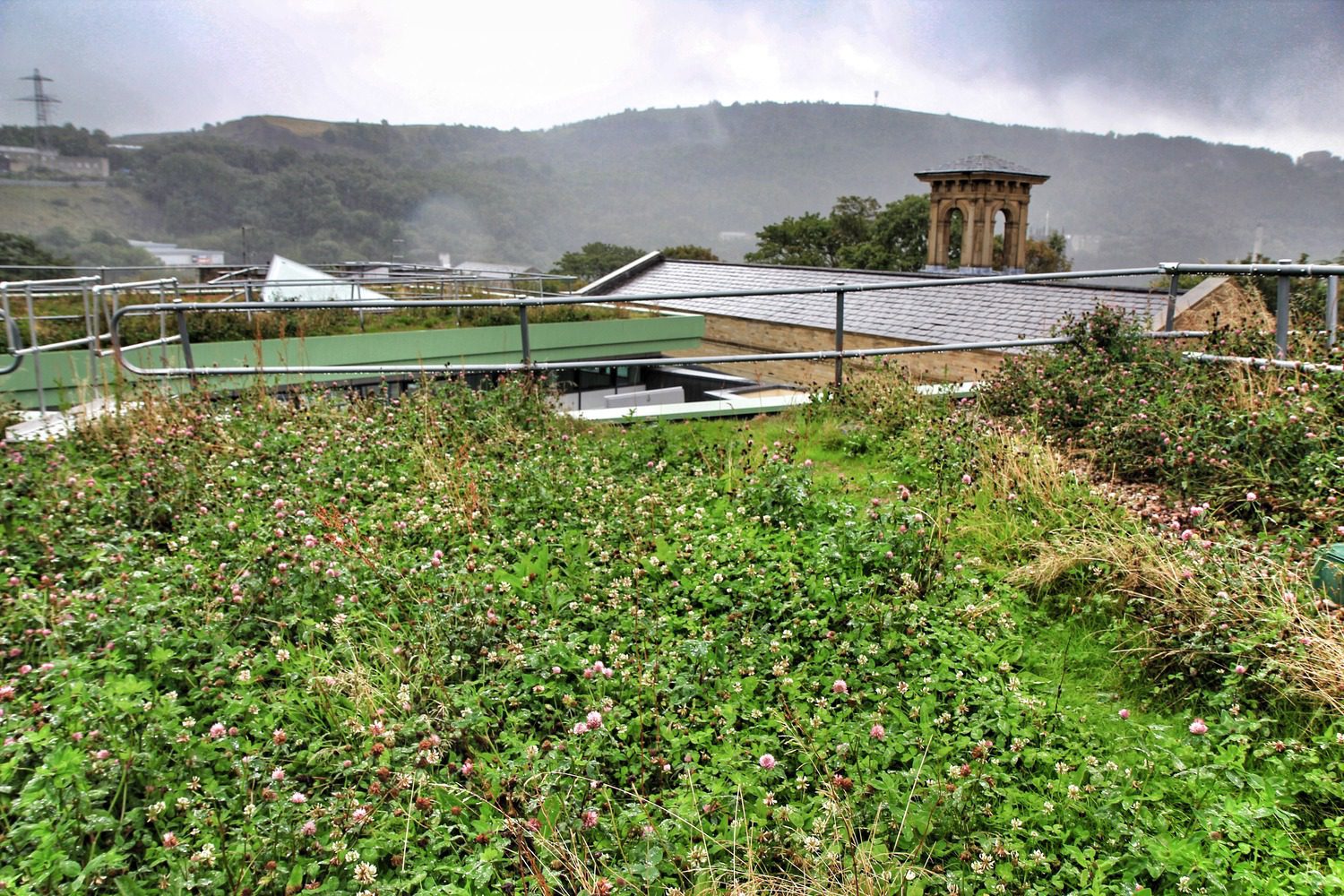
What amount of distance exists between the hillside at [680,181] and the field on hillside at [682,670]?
104022mm

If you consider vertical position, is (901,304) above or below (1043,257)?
below

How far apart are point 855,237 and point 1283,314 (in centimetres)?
6672

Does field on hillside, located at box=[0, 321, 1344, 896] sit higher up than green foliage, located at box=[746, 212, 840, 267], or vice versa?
green foliage, located at box=[746, 212, 840, 267]

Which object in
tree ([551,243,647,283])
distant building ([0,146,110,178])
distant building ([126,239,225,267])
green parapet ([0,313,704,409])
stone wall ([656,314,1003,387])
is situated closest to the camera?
green parapet ([0,313,704,409])

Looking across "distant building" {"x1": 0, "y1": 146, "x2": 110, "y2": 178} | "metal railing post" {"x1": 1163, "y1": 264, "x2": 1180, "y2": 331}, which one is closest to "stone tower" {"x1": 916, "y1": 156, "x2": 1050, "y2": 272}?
"metal railing post" {"x1": 1163, "y1": 264, "x2": 1180, "y2": 331}

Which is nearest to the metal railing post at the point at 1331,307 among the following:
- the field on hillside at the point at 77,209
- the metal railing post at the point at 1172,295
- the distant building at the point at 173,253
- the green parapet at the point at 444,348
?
the metal railing post at the point at 1172,295

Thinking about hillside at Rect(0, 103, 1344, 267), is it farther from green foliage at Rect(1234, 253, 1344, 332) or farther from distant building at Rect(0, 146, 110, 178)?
green foliage at Rect(1234, 253, 1344, 332)

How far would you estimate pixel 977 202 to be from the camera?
99.0ft

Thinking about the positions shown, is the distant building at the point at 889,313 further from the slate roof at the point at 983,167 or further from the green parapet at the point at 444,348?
the slate roof at the point at 983,167

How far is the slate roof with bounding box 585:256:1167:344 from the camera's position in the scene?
61.9 ft

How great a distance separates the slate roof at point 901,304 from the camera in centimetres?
1886

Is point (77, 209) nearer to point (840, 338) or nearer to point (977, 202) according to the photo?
point (977, 202)

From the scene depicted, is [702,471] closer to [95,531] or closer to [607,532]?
[607,532]

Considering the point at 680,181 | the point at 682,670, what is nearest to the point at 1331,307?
the point at 682,670
